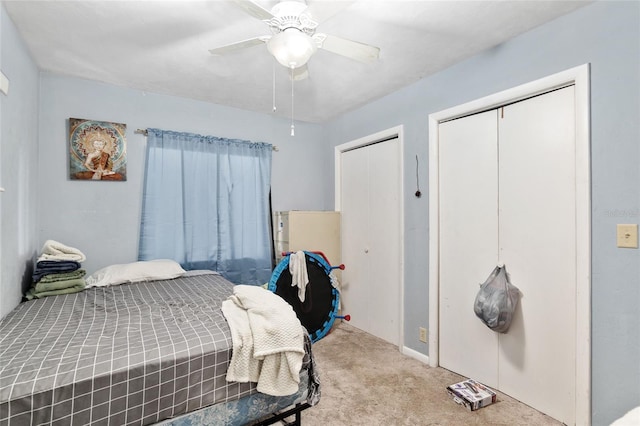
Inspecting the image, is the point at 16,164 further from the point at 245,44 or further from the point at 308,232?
the point at 308,232

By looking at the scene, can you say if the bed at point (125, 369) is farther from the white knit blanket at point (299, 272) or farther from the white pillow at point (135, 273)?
the white knit blanket at point (299, 272)

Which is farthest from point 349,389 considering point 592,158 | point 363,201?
point 592,158

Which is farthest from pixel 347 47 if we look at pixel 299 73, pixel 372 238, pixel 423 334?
pixel 423 334

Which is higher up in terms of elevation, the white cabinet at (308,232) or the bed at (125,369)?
the white cabinet at (308,232)

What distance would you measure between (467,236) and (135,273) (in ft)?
8.98

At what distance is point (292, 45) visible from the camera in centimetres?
145

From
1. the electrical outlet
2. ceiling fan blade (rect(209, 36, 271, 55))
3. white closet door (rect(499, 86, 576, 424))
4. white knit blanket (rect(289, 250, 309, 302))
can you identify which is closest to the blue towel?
white knit blanket (rect(289, 250, 309, 302))

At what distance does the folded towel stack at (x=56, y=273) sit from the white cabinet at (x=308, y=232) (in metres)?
1.77

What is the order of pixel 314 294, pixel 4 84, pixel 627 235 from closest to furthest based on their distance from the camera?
pixel 627 235 → pixel 4 84 → pixel 314 294

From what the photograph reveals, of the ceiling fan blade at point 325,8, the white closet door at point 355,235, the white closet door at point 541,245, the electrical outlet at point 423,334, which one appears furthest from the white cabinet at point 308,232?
the ceiling fan blade at point 325,8

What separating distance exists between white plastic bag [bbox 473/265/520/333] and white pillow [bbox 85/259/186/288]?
8.10 ft

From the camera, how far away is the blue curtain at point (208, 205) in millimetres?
2900

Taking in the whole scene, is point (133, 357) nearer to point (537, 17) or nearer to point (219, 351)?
point (219, 351)

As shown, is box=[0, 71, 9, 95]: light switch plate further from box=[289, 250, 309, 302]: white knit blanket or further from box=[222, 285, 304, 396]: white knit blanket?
box=[289, 250, 309, 302]: white knit blanket
